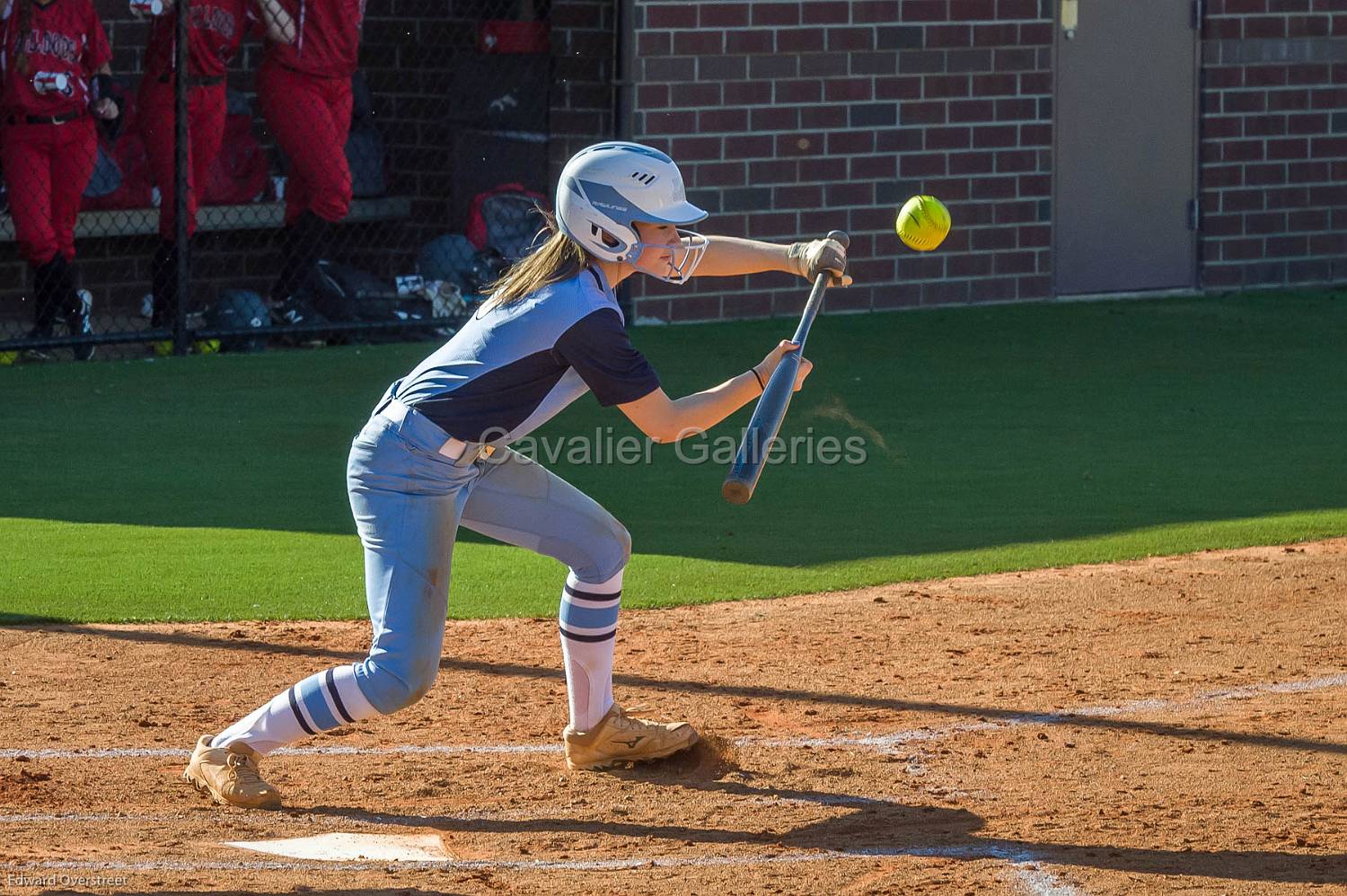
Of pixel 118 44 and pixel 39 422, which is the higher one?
pixel 118 44

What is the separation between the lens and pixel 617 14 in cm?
1330

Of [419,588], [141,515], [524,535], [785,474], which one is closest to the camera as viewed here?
[419,588]

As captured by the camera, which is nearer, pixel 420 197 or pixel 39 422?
pixel 39 422

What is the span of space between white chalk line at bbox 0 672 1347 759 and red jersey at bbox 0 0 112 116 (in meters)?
7.29

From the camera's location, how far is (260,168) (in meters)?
13.7

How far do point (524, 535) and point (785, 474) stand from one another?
4480 millimetres

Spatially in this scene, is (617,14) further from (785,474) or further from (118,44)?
(785,474)

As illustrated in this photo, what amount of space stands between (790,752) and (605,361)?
144 centimetres

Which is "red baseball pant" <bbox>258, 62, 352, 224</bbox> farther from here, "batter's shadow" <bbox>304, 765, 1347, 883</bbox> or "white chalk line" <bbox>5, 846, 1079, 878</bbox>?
"white chalk line" <bbox>5, 846, 1079, 878</bbox>

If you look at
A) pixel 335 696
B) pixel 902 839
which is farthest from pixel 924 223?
pixel 335 696

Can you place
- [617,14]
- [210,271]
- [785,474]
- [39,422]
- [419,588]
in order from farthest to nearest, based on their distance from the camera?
[210,271]
[617,14]
[39,422]
[785,474]
[419,588]

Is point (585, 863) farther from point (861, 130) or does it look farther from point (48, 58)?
point (861, 130)

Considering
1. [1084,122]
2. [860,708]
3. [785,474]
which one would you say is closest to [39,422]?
[785,474]

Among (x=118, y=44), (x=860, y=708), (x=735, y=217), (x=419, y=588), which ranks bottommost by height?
(x=860, y=708)
